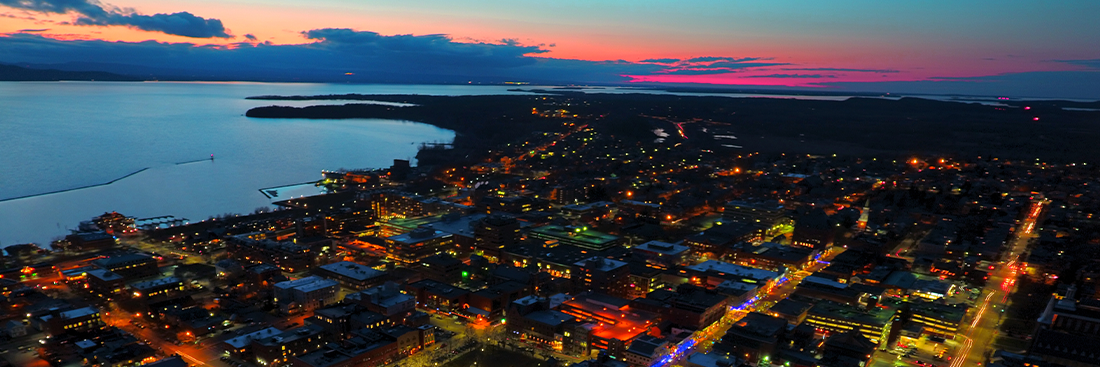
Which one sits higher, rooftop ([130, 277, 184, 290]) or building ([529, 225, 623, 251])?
rooftop ([130, 277, 184, 290])

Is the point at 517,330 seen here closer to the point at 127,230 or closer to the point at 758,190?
the point at 127,230

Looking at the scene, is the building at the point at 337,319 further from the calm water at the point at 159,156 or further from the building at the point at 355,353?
the calm water at the point at 159,156

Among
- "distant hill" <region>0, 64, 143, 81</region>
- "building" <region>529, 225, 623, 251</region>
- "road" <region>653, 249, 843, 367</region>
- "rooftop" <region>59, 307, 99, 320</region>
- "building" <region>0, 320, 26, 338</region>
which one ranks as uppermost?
"distant hill" <region>0, 64, 143, 81</region>

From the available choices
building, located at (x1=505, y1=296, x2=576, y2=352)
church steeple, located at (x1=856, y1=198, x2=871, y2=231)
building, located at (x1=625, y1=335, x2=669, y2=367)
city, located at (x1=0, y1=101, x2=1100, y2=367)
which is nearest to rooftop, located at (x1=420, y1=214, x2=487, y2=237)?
city, located at (x1=0, y1=101, x2=1100, y2=367)

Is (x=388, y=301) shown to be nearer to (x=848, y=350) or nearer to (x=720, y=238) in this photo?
(x=848, y=350)

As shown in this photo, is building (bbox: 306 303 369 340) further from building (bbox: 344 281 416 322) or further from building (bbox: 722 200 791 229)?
building (bbox: 722 200 791 229)

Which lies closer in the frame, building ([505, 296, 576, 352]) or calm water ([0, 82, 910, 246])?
building ([505, 296, 576, 352])
